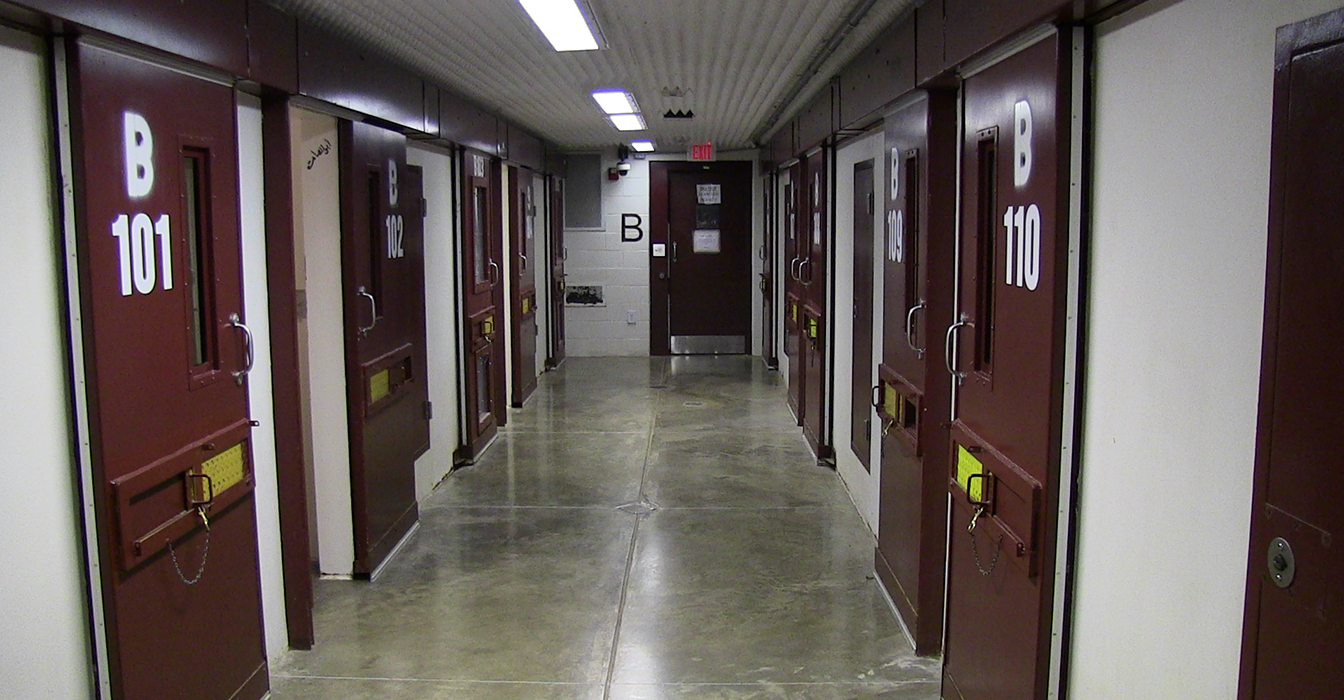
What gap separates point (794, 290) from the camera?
25.8 feet

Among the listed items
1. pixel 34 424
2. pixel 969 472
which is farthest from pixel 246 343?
pixel 969 472

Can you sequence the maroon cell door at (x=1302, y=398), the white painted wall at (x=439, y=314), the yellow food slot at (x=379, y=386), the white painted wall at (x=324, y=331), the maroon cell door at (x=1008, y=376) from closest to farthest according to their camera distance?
the maroon cell door at (x=1302, y=398), the maroon cell door at (x=1008, y=376), the white painted wall at (x=324, y=331), the yellow food slot at (x=379, y=386), the white painted wall at (x=439, y=314)

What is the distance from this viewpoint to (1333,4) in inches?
55.6

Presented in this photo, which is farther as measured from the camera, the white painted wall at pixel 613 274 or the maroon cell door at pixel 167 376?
the white painted wall at pixel 613 274

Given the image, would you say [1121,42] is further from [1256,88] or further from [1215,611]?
[1215,611]

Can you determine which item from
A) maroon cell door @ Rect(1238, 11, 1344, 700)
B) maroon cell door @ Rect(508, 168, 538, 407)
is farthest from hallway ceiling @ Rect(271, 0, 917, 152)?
maroon cell door @ Rect(1238, 11, 1344, 700)

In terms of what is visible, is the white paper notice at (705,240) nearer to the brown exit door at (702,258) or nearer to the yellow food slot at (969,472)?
the brown exit door at (702,258)

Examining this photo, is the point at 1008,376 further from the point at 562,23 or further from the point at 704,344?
the point at 704,344

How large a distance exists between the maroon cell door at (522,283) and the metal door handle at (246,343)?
5059 millimetres

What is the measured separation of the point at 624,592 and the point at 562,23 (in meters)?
2.39

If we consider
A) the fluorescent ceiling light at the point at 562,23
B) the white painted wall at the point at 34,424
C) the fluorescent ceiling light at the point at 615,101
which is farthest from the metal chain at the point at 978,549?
the fluorescent ceiling light at the point at 615,101

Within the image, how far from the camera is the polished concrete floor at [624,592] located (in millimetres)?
3547

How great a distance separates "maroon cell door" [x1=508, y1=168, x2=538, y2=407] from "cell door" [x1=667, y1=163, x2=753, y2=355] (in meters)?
2.51

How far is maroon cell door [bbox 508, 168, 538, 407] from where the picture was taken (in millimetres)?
8289
